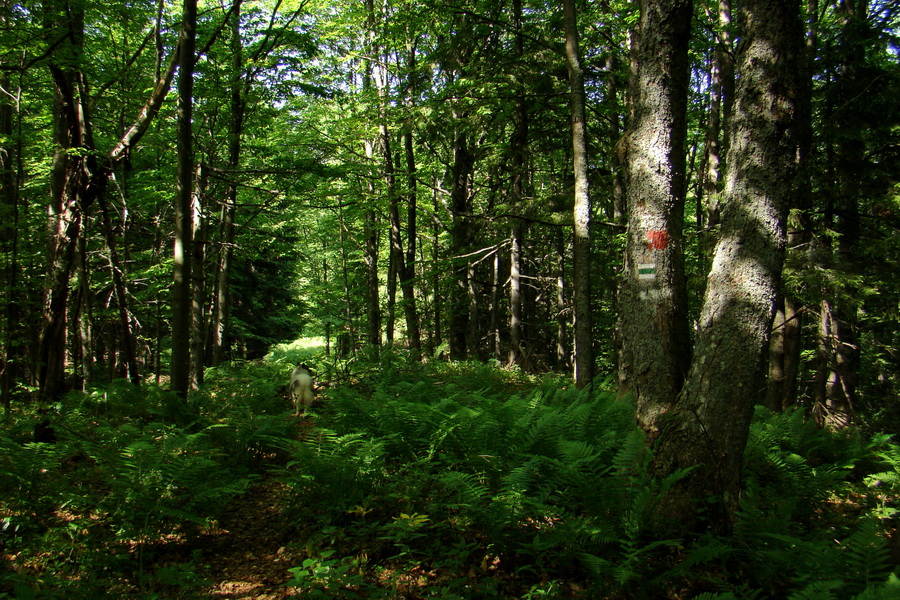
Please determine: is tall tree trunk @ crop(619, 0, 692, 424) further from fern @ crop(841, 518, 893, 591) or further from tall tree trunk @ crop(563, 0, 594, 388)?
tall tree trunk @ crop(563, 0, 594, 388)

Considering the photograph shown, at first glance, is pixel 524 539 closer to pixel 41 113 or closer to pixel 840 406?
pixel 840 406

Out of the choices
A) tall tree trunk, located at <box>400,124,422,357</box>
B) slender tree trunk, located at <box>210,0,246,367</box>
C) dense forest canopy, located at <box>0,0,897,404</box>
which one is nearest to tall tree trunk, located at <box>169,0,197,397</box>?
dense forest canopy, located at <box>0,0,897,404</box>

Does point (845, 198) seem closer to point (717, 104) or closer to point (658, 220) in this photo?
point (717, 104)

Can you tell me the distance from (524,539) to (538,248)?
1869 centimetres

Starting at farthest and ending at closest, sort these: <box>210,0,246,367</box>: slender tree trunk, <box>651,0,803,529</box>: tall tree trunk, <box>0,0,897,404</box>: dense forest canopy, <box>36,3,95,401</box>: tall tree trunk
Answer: <box>210,0,246,367</box>: slender tree trunk → <box>0,0,897,404</box>: dense forest canopy → <box>36,3,95,401</box>: tall tree trunk → <box>651,0,803,529</box>: tall tree trunk

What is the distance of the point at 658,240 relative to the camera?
159 inches

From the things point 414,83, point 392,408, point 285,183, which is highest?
point 414,83

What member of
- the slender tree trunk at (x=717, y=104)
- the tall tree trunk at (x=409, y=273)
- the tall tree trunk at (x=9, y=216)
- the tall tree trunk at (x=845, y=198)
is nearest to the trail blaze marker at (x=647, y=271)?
the tall tree trunk at (x=845, y=198)

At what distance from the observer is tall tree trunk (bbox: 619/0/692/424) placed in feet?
13.1

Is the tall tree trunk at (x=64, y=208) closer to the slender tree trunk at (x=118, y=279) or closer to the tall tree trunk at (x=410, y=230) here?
the slender tree trunk at (x=118, y=279)

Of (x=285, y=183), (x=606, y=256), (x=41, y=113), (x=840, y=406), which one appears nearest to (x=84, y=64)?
(x=285, y=183)

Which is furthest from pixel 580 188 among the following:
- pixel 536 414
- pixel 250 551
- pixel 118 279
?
pixel 118 279

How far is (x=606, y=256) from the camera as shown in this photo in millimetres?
13742

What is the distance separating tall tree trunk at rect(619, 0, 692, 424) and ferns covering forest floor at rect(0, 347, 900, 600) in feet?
2.10
